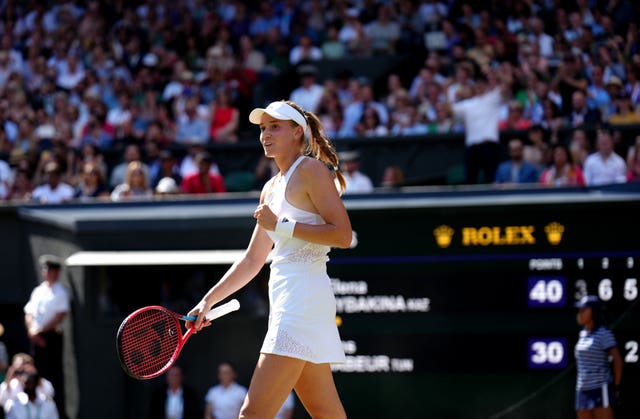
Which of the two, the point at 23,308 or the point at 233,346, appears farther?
the point at 23,308

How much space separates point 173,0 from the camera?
1903 centimetres

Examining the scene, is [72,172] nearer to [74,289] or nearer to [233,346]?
[74,289]

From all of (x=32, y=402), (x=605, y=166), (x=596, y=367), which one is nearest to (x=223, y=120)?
(x=605, y=166)

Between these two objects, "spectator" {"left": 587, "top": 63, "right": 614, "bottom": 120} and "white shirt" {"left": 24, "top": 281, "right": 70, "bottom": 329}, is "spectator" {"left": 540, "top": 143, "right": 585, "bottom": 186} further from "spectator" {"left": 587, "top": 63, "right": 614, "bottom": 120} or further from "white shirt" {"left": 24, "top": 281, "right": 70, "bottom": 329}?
"white shirt" {"left": 24, "top": 281, "right": 70, "bottom": 329}

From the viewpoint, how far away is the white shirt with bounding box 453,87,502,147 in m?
12.6

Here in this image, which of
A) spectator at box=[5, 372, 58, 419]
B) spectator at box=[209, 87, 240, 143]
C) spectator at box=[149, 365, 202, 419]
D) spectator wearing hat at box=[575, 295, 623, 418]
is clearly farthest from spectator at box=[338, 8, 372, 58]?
spectator wearing hat at box=[575, 295, 623, 418]

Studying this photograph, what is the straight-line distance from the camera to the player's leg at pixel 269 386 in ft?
16.9

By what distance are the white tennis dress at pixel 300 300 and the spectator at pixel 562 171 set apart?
6621 mm

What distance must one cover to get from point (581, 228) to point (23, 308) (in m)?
5.38

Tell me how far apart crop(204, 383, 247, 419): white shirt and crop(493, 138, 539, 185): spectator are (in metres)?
3.73

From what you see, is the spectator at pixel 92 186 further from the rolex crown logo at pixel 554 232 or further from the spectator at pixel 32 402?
the rolex crown logo at pixel 554 232

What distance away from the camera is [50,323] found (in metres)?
10.7

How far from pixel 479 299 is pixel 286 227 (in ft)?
15.4

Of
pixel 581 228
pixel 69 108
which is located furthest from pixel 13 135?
pixel 581 228
